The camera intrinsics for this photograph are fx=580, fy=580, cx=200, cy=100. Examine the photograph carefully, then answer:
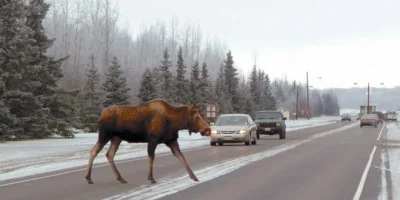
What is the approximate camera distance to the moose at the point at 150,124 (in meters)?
12.5

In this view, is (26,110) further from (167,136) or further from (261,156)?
(167,136)

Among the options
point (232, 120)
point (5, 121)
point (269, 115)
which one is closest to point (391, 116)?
point (269, 115)

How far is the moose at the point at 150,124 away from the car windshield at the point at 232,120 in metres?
17.1

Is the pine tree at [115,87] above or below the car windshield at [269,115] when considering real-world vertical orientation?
above

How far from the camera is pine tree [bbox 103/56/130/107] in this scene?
45.5 m

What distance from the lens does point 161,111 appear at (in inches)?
495

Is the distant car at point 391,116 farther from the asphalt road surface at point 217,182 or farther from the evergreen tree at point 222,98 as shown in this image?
the asphalt road surface at point 217,182

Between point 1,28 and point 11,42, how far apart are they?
0.85 metres

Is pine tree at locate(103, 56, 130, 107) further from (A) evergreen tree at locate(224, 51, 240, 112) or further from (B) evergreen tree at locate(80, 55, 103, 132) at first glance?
(A) evergreen tree at locate(224, 51, 240, 112)

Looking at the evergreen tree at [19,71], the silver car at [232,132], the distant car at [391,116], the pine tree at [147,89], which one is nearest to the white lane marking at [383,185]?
the silver car at [232,132]

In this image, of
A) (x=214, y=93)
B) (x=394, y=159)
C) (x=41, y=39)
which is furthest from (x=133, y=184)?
(x=214, y=93)

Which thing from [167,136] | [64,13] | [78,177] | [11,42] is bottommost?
[78,177]

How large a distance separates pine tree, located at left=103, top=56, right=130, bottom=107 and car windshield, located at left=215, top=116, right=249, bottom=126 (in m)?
16.4

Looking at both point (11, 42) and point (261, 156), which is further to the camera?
point (11, 42)
